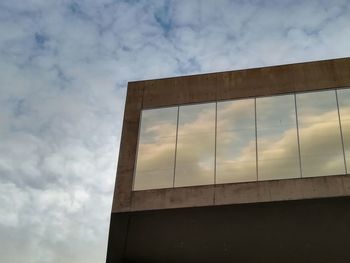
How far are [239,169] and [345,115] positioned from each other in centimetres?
491

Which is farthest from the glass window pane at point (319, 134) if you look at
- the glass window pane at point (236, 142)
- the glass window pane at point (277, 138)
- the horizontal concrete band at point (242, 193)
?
the glass window pane at point (236, 142)

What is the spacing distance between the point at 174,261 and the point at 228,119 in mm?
6802

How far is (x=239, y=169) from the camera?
21891 mm

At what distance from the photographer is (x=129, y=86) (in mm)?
25188

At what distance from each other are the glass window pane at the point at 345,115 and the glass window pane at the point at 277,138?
190cm

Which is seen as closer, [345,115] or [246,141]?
[345,115]

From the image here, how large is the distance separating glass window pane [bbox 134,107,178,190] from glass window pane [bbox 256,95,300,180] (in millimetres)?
3812

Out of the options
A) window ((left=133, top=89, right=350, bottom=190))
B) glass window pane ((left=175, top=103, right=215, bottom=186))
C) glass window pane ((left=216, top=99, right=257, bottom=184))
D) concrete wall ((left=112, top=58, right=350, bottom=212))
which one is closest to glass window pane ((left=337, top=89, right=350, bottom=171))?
window ((left=133, top=89, right=350, bottom=190))

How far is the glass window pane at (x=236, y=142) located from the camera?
21.8m

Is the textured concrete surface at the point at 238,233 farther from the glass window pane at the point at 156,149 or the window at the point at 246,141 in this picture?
the glass window pane at the point at 156,149

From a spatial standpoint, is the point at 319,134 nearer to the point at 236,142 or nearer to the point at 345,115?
the point at 345,115

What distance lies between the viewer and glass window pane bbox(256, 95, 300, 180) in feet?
70.1

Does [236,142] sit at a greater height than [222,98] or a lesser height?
lesser

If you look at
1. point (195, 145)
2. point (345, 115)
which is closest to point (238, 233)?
point (195, 145)
